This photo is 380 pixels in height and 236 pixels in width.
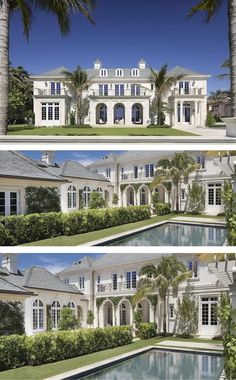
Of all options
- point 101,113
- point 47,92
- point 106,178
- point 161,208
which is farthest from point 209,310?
point 47,92

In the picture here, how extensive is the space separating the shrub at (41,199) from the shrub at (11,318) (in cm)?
110

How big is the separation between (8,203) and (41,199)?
0.39 m

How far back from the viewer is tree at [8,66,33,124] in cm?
1597

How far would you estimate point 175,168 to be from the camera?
696cm

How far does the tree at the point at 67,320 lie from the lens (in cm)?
689

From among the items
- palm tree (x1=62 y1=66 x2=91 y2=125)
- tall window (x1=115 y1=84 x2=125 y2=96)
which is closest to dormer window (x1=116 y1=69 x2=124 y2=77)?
palm tree (x1=62 y1=66 x2=91 y2=125)

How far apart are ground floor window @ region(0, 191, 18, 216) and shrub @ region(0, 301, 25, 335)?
3.41ft

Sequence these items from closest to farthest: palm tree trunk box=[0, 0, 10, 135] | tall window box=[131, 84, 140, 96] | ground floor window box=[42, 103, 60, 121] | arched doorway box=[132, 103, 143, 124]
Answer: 1. palm tree trunk box=[0, 0, 10, 135]
2. ground floor window box=[42, 103, 60, 121]
3. arched doorway box=[132, 103, 143, 124]
4. tall window box=[131, 84, 140, 96]

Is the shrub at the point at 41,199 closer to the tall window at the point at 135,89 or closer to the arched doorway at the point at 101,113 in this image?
the arched doorway at the point at 101,113

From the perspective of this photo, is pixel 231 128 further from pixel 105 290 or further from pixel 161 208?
pixel 105 290

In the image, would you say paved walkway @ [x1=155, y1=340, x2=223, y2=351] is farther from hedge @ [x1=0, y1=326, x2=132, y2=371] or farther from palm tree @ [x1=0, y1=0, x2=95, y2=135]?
palm tree @ [x1=0, y1=0, x2=95, y2=135]

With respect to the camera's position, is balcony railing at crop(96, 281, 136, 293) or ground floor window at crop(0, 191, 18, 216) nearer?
ground floor window at crop(0, 191, 18, 216)

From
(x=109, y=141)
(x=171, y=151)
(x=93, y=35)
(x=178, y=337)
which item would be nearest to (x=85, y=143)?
(x=109, y=141)

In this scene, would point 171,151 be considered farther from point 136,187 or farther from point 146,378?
point 146,378
